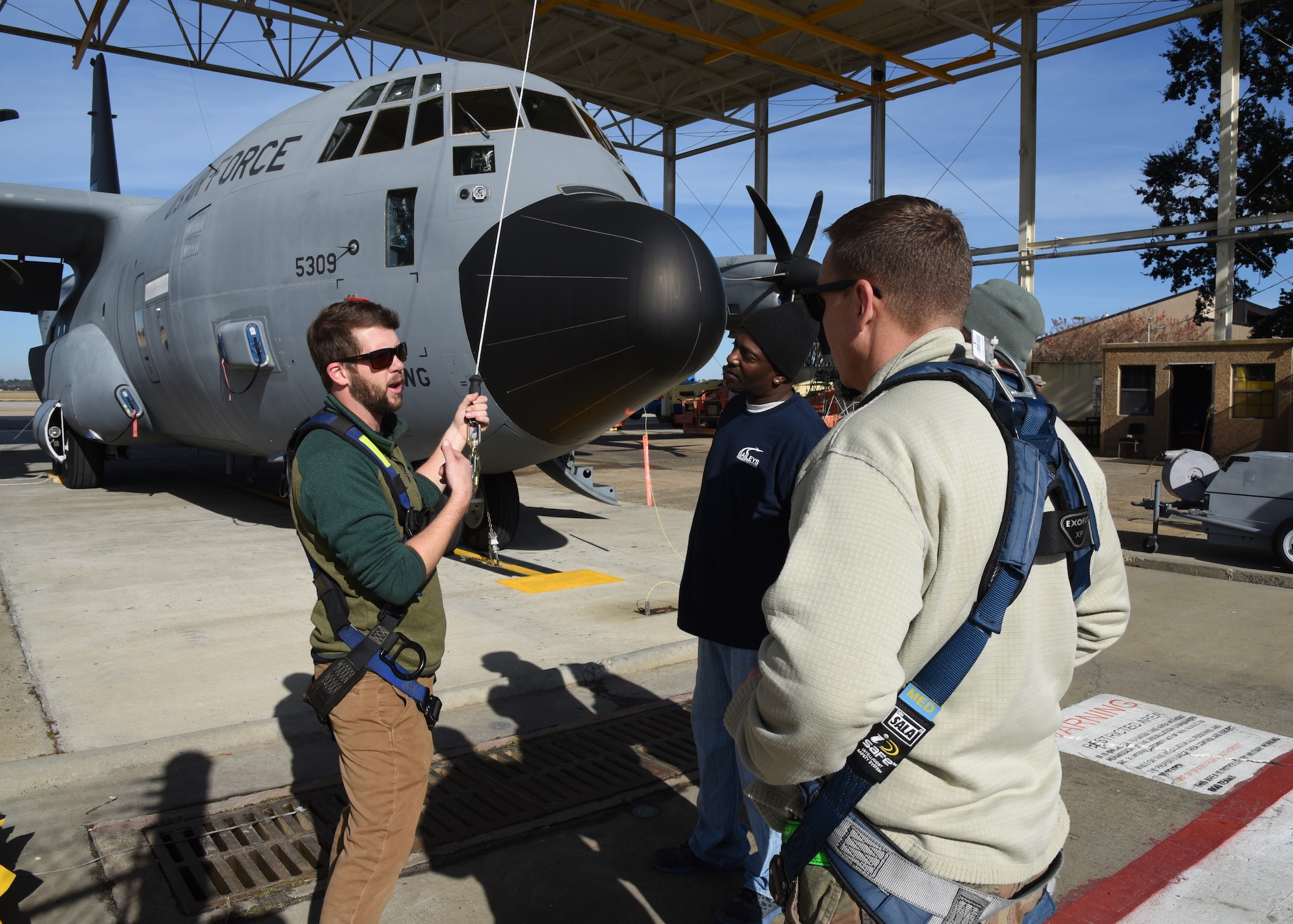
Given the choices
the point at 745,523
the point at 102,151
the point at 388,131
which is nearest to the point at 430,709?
the point at 745,523

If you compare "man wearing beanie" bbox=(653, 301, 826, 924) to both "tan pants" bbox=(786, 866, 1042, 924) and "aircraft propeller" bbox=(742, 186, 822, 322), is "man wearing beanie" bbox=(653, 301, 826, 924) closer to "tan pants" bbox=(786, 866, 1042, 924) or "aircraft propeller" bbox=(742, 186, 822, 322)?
"tan pants" bbox=(786, 866, 1042, 924)

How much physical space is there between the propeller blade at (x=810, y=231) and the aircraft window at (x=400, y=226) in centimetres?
896

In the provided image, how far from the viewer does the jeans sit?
3268 mm

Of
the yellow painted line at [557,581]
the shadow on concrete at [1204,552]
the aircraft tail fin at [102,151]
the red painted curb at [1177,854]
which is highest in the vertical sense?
the aircraft tail fin at [102,151]

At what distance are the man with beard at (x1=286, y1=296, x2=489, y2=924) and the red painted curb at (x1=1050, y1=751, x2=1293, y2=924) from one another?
2.34 metres

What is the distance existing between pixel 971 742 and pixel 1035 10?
1088 inches

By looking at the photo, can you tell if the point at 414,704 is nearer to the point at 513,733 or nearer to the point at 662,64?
the point at 513,733

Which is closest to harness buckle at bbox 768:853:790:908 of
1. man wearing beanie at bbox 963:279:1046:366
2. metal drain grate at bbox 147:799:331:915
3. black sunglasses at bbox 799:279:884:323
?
black sunglasses at bbox 799:279:884:323

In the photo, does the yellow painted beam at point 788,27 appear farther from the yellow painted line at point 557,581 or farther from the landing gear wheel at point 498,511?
the yellow painted line at point 557,581

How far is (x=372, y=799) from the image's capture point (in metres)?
2.54

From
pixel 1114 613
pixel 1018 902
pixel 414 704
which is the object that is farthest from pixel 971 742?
pixel 414 704

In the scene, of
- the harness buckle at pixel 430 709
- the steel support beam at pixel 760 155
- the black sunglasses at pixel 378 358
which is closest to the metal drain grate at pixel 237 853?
the harness buckle at pixel 430 709

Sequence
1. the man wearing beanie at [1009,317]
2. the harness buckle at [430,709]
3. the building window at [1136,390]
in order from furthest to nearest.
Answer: the building window at [1136,390], the harness buckle at [430,709], the man wearing beanie at [1009,317]

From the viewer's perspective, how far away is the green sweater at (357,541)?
2484 millimetres
